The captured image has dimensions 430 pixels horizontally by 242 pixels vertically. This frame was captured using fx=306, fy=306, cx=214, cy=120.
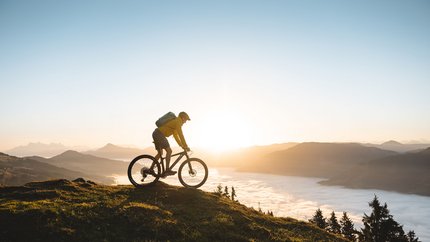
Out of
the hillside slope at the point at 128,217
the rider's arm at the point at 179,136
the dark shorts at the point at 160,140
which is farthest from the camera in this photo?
the rider's arm at the point at 179,136

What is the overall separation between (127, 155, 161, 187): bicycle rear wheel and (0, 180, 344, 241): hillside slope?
58cm

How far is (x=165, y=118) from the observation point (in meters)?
17.9

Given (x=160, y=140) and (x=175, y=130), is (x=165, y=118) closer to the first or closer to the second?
(x=175, y=130)

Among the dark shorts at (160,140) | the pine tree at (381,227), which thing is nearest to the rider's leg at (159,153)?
the dark shorts at (160,140)

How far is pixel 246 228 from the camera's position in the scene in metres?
15.5

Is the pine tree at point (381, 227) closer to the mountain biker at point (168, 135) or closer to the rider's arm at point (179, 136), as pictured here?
the rider's arm at point (179, 136)

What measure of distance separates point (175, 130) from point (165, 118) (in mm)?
931

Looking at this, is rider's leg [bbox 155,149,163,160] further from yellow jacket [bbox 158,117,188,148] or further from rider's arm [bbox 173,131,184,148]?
rider's arm [bbox 173,131,184,148]

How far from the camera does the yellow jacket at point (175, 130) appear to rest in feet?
58.7

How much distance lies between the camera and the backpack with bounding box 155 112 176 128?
17.9 metres

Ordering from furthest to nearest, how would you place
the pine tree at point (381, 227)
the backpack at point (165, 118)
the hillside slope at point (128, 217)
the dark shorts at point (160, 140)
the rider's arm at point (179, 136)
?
1. the pine tree at point (381, 227)
2. the rider's arm at point (179, 136)
3. the backpack at point (165, 118)
4. the dark shorts at point (160, 140)
5. the hillside slope at point (128, 217)

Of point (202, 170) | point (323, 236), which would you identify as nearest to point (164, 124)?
point (202, 170)

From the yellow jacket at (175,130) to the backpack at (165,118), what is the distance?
5.8 inches

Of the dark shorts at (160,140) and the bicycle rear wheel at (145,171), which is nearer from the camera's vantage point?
the dark shorts at (160,140)
